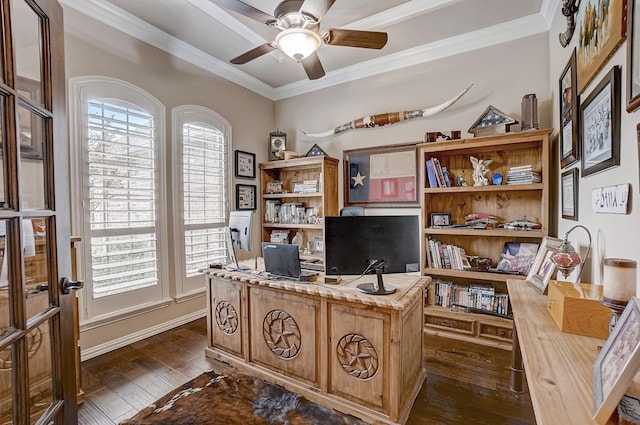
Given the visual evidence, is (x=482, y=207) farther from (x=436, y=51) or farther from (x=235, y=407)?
(x=235, y=407)

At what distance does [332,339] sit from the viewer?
186cm

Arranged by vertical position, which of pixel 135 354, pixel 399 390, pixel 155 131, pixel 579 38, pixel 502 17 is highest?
pixel 502 17

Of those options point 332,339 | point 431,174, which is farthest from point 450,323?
point 332,339

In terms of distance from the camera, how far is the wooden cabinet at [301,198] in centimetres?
375

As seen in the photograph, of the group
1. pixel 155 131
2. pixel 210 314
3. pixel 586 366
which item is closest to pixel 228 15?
pixel 155 131

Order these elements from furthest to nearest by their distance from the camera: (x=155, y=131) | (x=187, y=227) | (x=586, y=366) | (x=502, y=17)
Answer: (x=187, y=227) < (x=155, y=131) < (x=502, y=17) < (x=586, y=366)

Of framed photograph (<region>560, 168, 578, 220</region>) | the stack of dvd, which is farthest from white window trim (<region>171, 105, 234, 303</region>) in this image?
framed photograph (<region>560, 168, 578, 220</region>)

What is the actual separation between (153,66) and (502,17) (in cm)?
338

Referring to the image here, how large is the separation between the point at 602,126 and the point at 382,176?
7.52 feet

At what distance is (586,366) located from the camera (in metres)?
0.90

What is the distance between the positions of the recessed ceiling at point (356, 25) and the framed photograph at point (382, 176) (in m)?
0.99

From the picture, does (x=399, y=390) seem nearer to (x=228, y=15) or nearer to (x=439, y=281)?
(x=439, y=281)

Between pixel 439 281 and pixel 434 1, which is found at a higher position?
pixel 434 1

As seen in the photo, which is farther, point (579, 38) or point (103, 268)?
point (103, 268)
